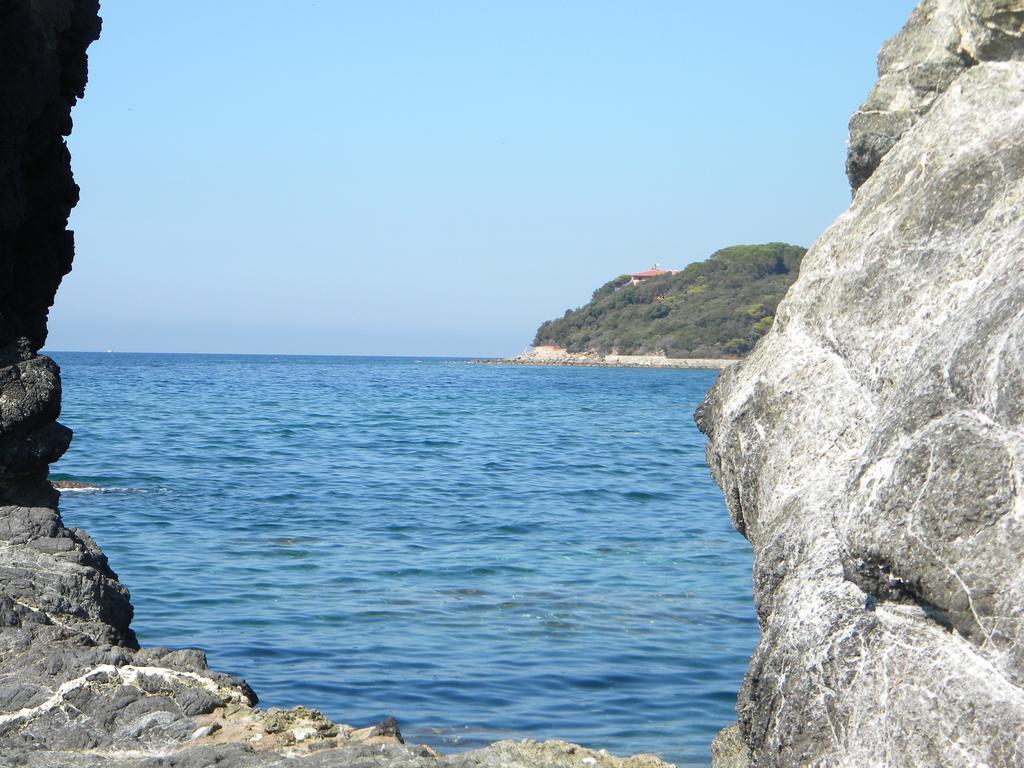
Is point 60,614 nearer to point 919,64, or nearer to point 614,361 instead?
point 919,64

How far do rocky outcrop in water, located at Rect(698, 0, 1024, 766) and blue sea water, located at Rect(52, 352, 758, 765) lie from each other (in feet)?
9.40

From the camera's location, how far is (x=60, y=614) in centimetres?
741

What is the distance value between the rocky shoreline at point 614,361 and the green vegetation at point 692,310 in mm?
877

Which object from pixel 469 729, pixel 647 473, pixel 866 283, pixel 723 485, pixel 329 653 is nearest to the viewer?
pixel 866 283

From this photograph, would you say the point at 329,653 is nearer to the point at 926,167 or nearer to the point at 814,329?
the point at 814,329

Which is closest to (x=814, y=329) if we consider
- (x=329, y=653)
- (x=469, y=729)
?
(x=469, y=729)

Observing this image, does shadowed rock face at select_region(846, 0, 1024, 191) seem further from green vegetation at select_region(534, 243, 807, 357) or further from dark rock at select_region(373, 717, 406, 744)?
green vegetation at select_region(534, 243, 807, 357)

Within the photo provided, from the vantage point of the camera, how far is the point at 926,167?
19.6 feet

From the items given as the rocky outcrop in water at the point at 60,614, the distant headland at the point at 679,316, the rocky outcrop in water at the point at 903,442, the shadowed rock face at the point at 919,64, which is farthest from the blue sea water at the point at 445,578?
the distant headland at the point at 679,316

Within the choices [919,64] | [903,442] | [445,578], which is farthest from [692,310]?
[903,442]

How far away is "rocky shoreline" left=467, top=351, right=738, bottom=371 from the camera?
428ft

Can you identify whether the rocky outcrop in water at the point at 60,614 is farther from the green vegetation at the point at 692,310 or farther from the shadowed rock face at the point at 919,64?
the green vegetation at the point at 692,310

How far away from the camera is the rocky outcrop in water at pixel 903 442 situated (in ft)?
14.0

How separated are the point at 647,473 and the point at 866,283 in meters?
22.3
